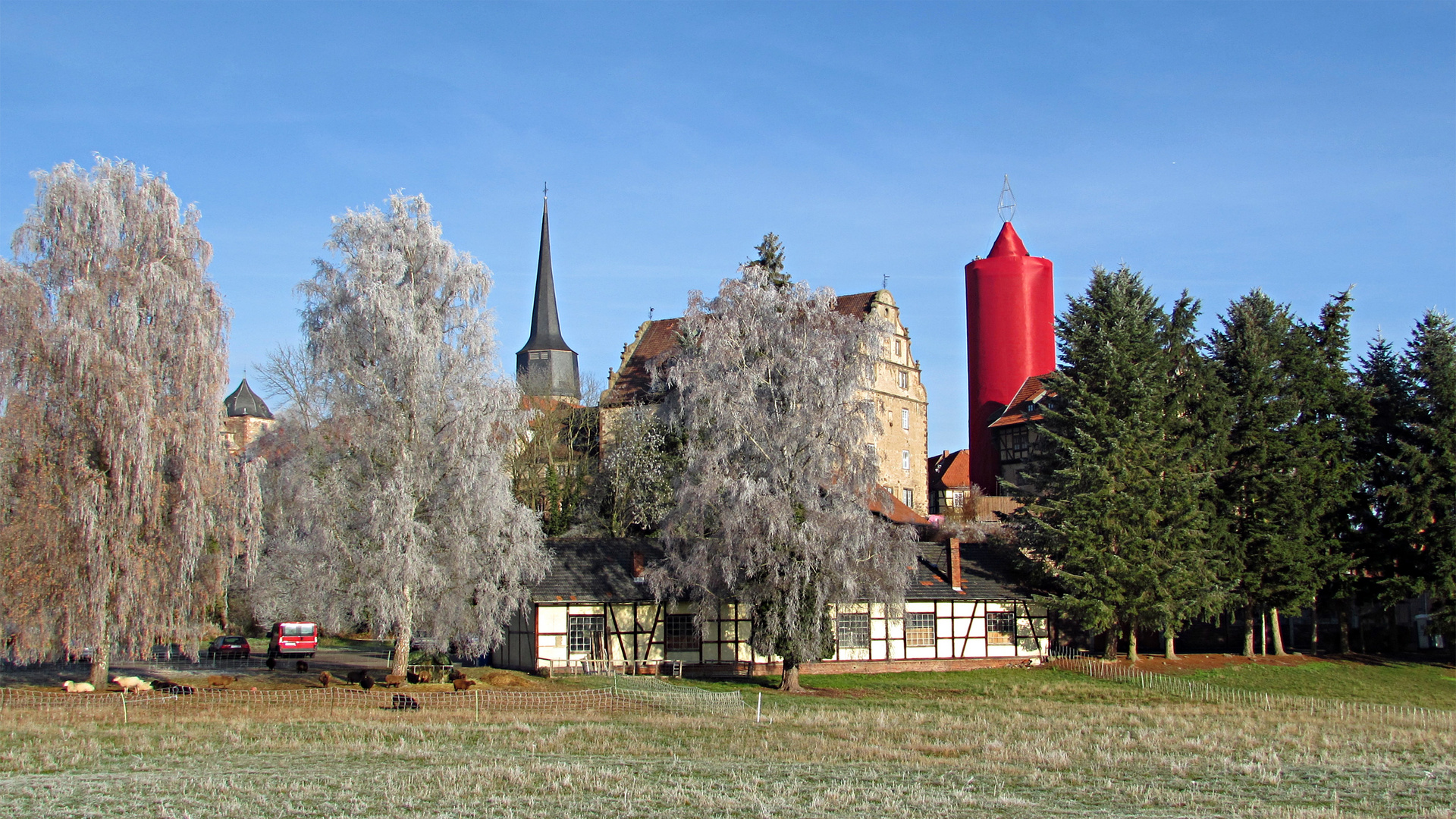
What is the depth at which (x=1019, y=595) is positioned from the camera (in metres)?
40.1

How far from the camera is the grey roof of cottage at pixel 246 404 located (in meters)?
105

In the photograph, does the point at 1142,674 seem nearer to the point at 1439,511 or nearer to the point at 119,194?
the point at 1439,511

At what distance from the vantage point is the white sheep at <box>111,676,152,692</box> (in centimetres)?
2761

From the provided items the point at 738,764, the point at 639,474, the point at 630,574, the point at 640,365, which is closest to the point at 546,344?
the point at 640,365

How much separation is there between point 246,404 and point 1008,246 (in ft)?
226

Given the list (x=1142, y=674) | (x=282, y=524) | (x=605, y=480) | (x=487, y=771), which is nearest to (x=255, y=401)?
(x=605, y=480)

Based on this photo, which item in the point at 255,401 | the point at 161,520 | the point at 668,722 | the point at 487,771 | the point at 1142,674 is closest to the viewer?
the point at 487,771

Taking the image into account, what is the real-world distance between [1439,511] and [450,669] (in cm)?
3371

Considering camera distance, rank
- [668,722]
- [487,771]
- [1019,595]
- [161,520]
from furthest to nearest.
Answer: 1. [1019,595]
2. [161,520]
3. [668,722]
4. [487,771]

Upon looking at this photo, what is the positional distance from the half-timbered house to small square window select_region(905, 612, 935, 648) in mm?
24

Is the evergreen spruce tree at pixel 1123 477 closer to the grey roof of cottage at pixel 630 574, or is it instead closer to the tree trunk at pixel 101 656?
the grey roof of cottage at pixel 630 574

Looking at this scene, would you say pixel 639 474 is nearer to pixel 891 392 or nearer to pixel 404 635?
pixel 404 635

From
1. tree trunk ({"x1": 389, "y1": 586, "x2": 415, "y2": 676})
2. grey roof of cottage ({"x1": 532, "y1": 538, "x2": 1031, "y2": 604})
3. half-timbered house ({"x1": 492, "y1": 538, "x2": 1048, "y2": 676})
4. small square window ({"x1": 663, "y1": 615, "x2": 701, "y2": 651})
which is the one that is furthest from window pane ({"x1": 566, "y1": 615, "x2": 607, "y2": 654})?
tree trunk ({"x1": 389, "y1": 586, "x2": 415, "y2": 676})

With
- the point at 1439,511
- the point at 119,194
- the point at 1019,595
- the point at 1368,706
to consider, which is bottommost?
the point at 1368,706
